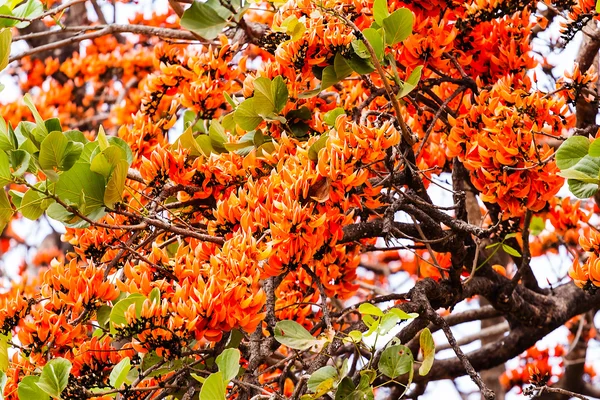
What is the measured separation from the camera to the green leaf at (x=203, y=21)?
2168 millimetres

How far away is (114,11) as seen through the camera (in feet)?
16.6

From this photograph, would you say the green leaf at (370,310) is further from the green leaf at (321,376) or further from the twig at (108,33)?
the twig at (108,33)

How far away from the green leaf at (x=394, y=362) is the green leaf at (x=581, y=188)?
0.44 metres

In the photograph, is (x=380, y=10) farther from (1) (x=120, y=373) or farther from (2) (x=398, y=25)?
(1) (x=120, y=373)

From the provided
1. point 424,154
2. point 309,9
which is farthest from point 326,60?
point 424,154

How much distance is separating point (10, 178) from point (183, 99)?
0.85 meters

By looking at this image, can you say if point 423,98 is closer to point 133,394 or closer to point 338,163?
point 338,163

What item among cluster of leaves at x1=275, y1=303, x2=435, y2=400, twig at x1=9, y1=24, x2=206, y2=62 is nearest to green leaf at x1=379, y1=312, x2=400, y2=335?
cluster of leaves at x1=275, y1=303, x2=435, y2=400

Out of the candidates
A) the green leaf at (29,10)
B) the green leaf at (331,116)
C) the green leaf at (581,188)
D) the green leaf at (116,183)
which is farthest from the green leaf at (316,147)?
the green leaf at (29,10)

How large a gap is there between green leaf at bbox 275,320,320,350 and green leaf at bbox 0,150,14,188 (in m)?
0.58

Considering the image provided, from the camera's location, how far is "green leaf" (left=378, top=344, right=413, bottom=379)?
1.39 m

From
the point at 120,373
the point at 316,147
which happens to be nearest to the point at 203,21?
the point at 316,147

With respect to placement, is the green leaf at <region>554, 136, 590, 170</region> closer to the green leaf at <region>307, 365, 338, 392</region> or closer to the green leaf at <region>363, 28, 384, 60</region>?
the green leaf at <region>363, 28, 384, 60</region>

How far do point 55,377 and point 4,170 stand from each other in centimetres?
40
